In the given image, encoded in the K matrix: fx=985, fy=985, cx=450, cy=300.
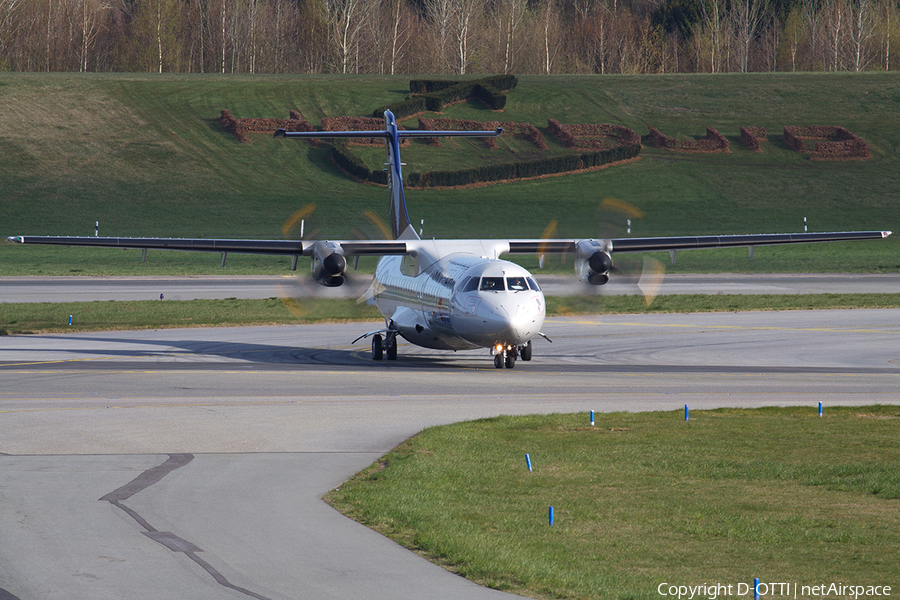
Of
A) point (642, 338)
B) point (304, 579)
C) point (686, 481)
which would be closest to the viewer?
point (304, 579)

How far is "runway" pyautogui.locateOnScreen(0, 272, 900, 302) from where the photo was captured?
45469mm

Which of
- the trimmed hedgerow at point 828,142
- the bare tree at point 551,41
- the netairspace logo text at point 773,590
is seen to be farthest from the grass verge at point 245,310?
the bare tree at point 551,41

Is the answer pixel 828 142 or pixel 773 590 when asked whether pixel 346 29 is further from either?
pixel 773 590

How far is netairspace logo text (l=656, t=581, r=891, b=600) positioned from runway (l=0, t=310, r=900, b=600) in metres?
1.71

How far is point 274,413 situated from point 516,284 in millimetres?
8418

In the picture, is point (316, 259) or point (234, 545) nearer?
point (234, 545)

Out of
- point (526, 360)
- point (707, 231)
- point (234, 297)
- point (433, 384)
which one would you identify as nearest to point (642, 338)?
point (526, 360)

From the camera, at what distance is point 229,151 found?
3684 inches

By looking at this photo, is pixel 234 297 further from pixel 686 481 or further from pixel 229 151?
pixel 229 151

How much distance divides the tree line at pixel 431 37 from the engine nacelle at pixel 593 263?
90.7 metres

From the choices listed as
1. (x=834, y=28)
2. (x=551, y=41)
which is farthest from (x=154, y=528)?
(x=834, y=28)

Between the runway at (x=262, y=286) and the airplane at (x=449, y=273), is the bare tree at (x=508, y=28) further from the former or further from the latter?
Answer: the airplane at (x=449, y=273)

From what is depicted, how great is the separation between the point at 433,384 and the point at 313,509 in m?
12.0

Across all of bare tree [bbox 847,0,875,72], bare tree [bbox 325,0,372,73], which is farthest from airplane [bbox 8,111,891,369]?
bare tree [bbox 847,0,875,72]
